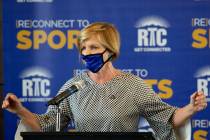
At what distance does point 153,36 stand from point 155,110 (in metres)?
1.39

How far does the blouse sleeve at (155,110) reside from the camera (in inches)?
69.6

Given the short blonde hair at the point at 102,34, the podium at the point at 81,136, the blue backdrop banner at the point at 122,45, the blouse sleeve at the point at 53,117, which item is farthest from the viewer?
the blue backdrop banner at the point at 122,45

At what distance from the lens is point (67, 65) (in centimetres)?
313

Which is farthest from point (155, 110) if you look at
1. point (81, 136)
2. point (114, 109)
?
point (81, 136)

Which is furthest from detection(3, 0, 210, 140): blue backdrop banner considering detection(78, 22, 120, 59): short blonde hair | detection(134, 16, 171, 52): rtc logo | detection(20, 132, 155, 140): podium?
detection(20, 132, 155, 140): podium

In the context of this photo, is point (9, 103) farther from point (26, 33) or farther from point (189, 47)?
point (189, 47)

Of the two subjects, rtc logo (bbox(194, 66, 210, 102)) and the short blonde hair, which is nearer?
the short blonde hair

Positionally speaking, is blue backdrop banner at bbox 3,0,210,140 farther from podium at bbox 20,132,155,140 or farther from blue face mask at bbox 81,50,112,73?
podium at bbox 20,132,155,140

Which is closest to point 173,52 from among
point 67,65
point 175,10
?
point 175,10

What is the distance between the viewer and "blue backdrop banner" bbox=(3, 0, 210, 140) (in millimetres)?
3082

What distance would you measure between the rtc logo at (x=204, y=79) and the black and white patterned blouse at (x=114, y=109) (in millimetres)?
1359

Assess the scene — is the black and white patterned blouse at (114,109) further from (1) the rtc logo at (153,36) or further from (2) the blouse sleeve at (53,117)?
(1) the rtc logo at (153,36)

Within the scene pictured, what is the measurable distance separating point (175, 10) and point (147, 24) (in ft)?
0.77

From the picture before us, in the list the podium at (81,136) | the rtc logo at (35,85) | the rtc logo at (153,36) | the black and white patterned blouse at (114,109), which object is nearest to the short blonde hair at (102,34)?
the black and white patterned blouse at (114,109)
